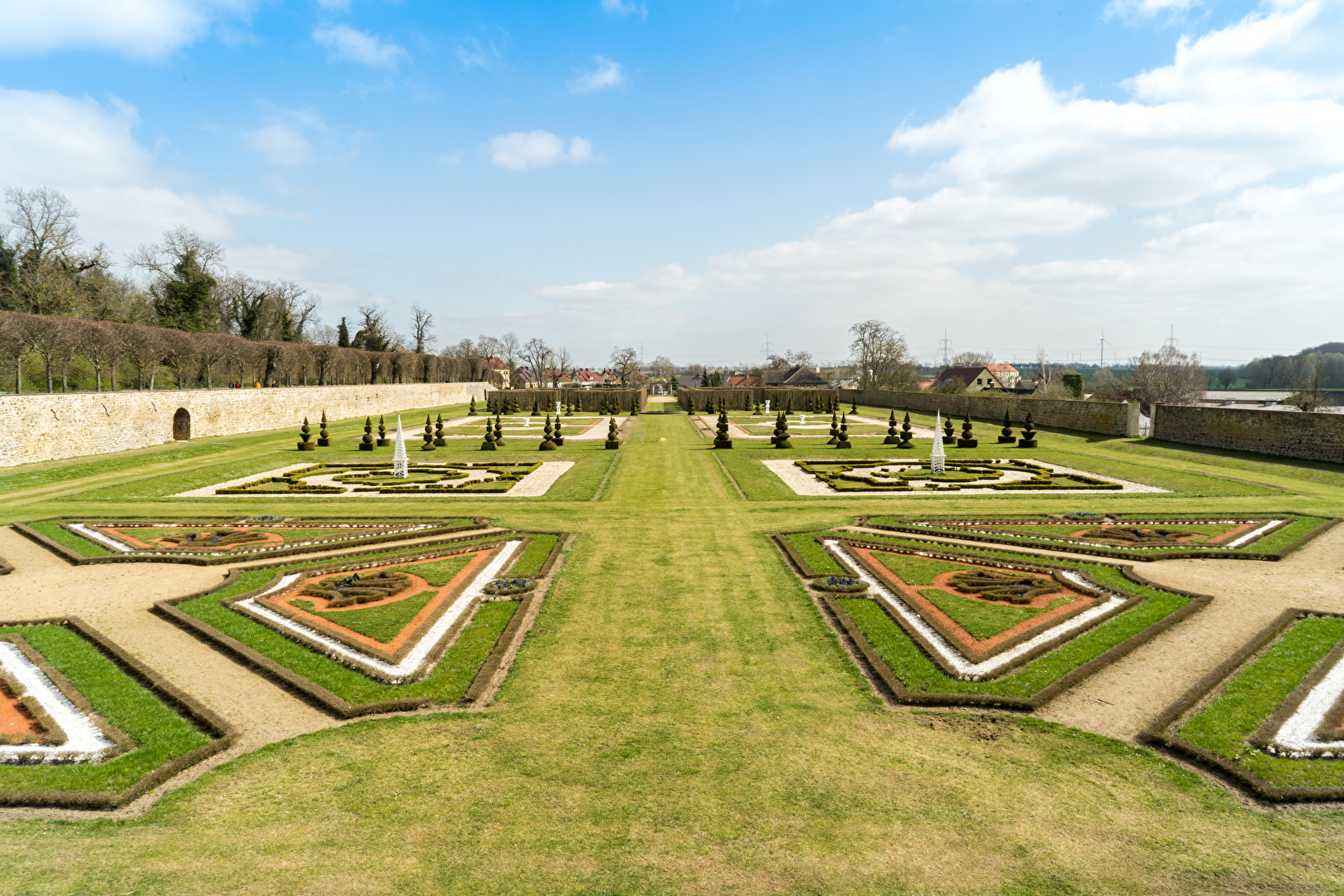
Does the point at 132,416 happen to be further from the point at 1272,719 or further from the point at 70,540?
the point at 1272,719

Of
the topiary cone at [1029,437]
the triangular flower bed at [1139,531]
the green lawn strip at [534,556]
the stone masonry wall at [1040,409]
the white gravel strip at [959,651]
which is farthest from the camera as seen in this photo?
the stone masonry wall at [1040,409]

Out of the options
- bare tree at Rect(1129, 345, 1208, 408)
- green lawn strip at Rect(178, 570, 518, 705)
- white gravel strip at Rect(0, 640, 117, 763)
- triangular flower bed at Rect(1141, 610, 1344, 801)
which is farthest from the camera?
bare tree at Rect(1129, 345, 1208, 408)

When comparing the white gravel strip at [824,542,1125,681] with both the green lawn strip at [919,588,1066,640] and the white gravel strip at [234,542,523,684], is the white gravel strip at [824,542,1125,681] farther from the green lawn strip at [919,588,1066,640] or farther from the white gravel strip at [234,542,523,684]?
the white gravel strip at [234,542,523,684]

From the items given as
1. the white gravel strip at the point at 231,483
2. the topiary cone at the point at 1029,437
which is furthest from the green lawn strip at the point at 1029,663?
the topiary cone at the point at 1029,437

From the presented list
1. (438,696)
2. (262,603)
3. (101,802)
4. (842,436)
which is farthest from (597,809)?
(842,436)

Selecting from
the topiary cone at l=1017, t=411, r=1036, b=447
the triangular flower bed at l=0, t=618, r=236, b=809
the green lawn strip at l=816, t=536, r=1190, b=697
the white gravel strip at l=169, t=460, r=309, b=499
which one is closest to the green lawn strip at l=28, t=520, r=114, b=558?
the white gravel strip at l=169, t=460, r=309, b=499

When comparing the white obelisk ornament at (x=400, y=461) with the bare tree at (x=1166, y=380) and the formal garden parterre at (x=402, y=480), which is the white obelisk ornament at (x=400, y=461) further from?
the bare tree at (x=1166, y=380)

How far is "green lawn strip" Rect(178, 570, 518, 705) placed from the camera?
8.78 meters

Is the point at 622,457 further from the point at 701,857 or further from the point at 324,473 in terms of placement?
the point at 701,857

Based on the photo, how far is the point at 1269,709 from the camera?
8.05 meters

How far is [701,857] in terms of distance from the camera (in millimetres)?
5770

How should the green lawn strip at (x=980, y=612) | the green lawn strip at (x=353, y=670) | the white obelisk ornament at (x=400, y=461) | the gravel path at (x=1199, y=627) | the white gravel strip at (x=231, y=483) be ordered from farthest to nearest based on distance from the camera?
1. the white obelisk ornament at (x=400, y=461)
2. the white gravel strip at (x=231, y=483)
3. the green lawn strip at (x=980, y=612)
4. the green lawn strip at (x=353, y=670)
5. the gravel path at (x=1199, y=627)

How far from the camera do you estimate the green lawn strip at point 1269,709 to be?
683 cm

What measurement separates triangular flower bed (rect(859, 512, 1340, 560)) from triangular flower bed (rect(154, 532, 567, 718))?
9580 mm
